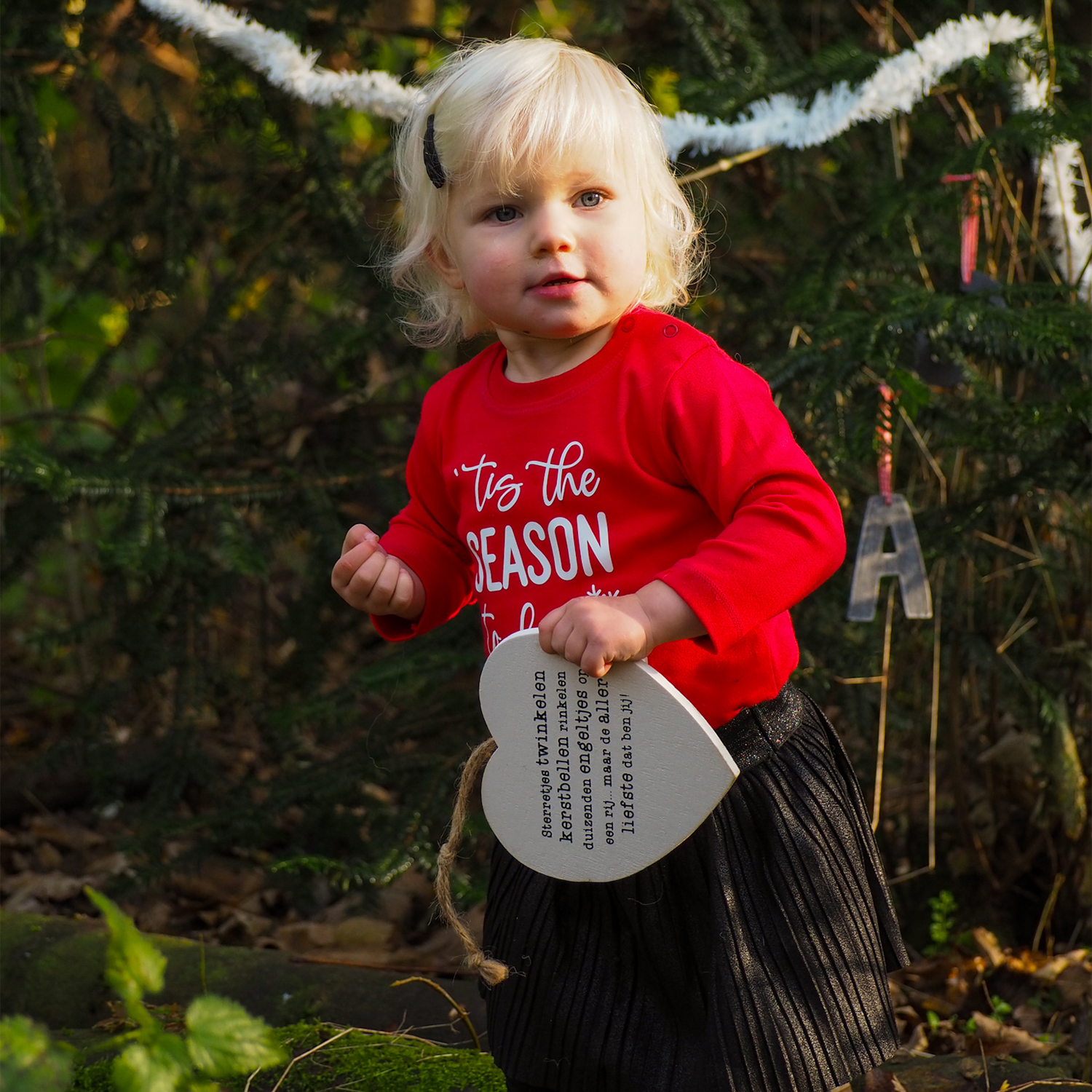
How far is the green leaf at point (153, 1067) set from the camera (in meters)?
0.79

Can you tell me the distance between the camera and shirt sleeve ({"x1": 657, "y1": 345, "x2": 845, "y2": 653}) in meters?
1.10

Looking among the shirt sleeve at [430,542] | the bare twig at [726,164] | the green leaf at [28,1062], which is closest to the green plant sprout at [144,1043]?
the green leaf at [28,1062]

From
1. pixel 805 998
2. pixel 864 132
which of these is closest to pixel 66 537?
pixel 864 132

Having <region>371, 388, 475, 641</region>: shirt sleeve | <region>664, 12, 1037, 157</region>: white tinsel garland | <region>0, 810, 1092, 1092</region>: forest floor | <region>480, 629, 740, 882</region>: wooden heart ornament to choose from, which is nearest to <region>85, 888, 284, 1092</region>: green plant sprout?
<region>480, 629, 740, 882</region>: wooden heart ornament

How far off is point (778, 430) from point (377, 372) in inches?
122

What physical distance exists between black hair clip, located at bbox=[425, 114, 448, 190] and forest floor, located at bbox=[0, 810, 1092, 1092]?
3.50ft

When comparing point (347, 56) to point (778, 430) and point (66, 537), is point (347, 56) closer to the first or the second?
point (66, 537)

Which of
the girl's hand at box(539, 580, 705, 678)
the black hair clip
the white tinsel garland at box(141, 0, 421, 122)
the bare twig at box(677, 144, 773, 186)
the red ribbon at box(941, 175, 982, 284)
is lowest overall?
the girl's hand at box(539, 580, 705, 678)

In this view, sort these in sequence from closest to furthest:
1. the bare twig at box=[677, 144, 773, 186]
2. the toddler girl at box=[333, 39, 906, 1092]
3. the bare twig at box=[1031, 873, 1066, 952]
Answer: the toddler girl at box=[333, 39, 906, 1092] < the bare twig at box=[677, 144, 773, 186] < the bare twig at box=[1031, 873, 1066, 952]

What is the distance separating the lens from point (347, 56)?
2863mm

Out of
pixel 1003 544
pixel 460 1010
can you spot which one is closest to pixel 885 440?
pixel 1003 544

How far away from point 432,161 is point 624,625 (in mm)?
578

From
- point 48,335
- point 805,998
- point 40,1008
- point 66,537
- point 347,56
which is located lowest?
point 40,1008

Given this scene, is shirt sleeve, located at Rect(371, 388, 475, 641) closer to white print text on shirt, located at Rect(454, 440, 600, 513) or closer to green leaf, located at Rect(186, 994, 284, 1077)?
white print text on shirt, located at Rect(454, 440, 600, 513)
